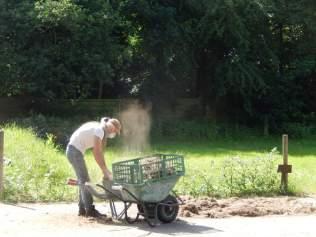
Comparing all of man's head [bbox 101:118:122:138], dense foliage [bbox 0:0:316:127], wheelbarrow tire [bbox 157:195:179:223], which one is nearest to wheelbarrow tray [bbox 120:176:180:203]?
wheelbarrow tire [bbox 157:195:179:223]

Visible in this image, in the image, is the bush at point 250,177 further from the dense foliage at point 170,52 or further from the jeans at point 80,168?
the dense foliage at point 170,52

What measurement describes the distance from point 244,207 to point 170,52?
17.1 meters

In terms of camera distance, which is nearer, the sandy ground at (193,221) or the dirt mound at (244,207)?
the sandy ground at (193,221)

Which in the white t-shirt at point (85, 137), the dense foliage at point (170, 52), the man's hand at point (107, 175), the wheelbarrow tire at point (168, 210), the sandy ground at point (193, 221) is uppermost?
the dense foliage at point (170, 52)

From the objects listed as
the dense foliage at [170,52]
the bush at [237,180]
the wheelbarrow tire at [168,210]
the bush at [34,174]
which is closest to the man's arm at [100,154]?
the wheelbarrow tire at [168,210]

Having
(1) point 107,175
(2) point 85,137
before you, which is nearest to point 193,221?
(1) point 107,175

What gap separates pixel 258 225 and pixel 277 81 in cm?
2092

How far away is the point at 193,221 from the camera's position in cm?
1069

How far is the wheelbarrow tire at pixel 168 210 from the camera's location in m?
10.3

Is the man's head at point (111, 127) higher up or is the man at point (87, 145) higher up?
the man's head at point (111, 127)

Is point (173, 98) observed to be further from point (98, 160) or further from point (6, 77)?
point (98, 160)

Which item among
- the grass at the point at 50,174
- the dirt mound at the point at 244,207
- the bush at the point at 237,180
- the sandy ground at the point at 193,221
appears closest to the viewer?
the sandy ground at the point at 193,221

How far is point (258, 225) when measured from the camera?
34.4 ft

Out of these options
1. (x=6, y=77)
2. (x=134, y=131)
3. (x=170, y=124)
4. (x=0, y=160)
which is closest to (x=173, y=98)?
(x=170, y=124)
